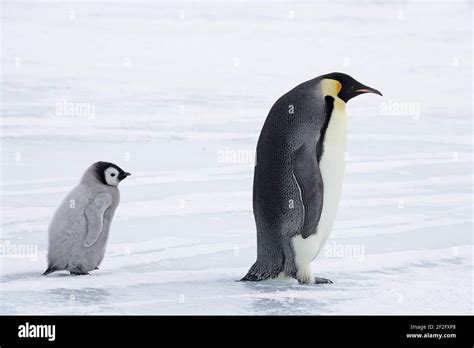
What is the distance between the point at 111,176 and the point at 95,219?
26 cm

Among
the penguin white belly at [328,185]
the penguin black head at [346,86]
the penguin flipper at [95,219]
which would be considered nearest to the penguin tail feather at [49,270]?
the penguin flipper at [95,219]

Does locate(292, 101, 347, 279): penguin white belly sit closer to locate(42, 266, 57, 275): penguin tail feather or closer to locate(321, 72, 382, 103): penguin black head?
locate(321, 72, 382, 103): penguin black head

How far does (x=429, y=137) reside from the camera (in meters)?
7.91

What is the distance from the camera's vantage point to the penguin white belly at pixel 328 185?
404 centimetres

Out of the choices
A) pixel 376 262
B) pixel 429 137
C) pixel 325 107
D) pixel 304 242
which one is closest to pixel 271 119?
pixel 325 107

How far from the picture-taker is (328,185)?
4098 mm

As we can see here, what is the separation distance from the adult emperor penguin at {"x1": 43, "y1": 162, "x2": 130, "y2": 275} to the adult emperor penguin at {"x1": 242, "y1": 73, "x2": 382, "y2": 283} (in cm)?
73

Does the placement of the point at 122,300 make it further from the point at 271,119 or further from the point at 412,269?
the point at 412,269

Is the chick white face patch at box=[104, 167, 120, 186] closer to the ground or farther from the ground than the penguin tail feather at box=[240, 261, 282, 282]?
farther from the ground

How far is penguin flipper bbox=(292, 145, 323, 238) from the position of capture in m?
3.97

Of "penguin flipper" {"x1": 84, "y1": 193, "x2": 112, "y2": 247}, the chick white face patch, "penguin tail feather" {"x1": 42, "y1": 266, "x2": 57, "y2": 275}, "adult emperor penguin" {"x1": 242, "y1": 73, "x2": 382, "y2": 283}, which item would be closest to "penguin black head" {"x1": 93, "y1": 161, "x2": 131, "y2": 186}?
the chick white face patch

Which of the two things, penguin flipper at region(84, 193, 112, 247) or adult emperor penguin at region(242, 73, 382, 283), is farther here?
penguin flipper at region(84, 193, 112, 247)

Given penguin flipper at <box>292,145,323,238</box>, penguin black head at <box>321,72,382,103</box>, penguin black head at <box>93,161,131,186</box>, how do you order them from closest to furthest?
penguin flipper at <box>292,145,323,238</box> → penguin black head at <box>321,72,382,103</box> → penguin black head at <box>93,161,131,186</box>

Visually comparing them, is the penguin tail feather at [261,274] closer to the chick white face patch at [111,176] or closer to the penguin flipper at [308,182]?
the penguin flipper at [308,182]
